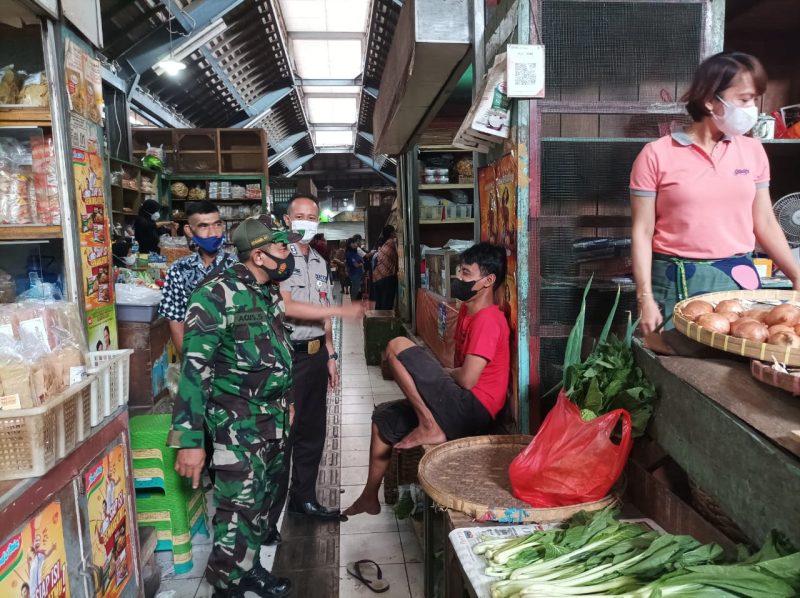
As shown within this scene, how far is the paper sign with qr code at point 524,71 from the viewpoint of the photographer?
7.39 ft

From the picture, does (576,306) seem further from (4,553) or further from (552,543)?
(4,553)

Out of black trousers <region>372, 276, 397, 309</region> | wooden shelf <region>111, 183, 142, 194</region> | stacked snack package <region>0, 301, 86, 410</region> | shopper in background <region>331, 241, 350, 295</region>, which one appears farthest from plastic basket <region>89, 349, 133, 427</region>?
shopper in background <region>331, 241, 350, 295</region>

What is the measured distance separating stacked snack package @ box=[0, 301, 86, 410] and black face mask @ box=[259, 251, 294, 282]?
701 millimetres

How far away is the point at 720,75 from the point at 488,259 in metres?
1.16

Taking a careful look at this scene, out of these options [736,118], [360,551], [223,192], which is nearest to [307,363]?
[360,551]

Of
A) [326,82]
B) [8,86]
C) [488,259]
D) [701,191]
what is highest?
[326,82]

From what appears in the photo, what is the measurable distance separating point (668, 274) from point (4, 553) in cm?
220

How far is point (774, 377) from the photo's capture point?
A: 1208mm

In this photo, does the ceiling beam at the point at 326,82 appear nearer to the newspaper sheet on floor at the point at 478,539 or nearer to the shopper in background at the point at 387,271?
the shopper in background at the point at 387,271

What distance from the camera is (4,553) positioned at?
129 centimetres

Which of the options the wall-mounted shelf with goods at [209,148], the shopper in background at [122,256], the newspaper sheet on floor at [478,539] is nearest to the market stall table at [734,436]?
the newspaper sheet on floor at [478,539]

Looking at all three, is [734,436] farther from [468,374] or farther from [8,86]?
[8,86]

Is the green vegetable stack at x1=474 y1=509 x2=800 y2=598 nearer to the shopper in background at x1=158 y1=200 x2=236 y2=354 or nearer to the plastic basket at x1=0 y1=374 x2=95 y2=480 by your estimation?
the plastic basket at x1=0 y1=374 x2=95 y2=480

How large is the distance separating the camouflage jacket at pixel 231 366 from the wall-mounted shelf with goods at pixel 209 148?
6826 mm
